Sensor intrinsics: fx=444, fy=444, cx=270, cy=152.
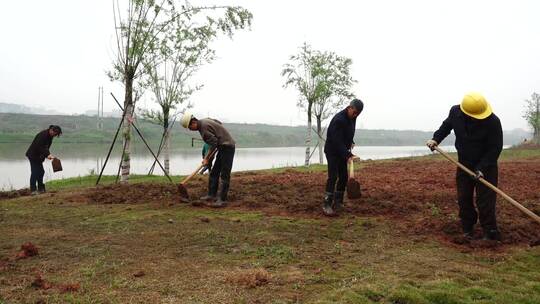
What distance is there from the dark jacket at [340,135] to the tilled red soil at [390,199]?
45.5 inches

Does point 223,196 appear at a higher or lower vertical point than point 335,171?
lower

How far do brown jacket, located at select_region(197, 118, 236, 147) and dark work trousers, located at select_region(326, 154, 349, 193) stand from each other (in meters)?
2.12

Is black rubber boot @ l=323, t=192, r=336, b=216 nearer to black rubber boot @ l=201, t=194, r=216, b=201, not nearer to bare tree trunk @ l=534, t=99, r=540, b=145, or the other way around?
black rubber boot @ l=201, t=194, r=216, b=201

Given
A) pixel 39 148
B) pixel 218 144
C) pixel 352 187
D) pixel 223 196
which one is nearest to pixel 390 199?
pixel 352 187

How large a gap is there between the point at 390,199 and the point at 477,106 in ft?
11.2

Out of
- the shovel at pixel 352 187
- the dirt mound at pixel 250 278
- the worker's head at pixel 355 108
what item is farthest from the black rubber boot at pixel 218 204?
the dirt mound at pixel 250 278

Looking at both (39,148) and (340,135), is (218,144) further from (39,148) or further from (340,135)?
(39,148)

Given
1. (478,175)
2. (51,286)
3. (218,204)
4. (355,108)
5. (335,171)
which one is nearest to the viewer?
(51,286)

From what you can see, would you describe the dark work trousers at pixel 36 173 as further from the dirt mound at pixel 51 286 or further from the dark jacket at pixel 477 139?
the dark jacket at pixel 477 139

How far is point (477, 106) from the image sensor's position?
5.81m

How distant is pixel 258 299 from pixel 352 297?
0.82 meters

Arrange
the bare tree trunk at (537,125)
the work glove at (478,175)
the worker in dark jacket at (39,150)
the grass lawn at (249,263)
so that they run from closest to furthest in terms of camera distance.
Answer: the grass lawn at (249,263) < the work glove at (478,175) < the worker in dark jacket at (39,150) < the bare tree trunk at (537,125)

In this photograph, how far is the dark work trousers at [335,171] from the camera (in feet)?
25.1

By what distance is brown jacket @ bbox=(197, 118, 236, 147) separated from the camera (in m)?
8.43
